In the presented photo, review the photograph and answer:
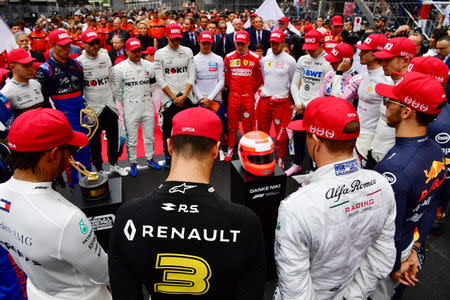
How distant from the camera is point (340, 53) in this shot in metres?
4.06

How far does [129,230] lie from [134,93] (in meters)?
3.67

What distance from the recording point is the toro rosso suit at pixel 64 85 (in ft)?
12.6

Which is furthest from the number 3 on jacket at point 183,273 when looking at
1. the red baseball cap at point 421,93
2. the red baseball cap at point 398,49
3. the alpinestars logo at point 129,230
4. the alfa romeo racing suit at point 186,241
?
the red baseball cap at point 398,49

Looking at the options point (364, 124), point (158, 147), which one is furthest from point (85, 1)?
point (364, 124)

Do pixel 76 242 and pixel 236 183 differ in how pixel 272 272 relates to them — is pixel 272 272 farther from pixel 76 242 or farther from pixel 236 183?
pixel 76 242

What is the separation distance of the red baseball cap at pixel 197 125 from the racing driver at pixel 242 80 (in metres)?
3.83

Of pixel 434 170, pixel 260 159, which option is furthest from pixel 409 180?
pixel 260 159

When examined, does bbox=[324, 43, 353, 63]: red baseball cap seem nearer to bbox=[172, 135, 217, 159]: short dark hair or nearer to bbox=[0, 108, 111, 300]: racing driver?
bbox=[172, 135, 217, 159]: short dark hair

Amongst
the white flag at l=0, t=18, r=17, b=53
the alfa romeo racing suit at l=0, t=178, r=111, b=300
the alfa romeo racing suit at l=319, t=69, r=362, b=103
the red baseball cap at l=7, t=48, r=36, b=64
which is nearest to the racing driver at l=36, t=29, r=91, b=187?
the red baseball cap at l=7, t=48, r=36, b=64

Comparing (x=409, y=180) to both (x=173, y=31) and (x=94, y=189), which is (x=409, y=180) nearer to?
(x=94, y=189)

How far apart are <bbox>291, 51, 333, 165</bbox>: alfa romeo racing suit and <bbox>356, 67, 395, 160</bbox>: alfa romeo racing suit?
900 mm

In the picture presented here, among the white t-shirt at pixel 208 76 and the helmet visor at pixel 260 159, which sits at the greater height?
the white t-shirt at pixel 208 76

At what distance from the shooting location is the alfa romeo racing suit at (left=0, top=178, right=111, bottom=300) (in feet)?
4.48

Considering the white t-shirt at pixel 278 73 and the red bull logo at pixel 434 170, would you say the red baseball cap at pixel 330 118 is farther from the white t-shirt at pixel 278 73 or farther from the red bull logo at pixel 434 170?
the white t-shirt at pixel 278 73
